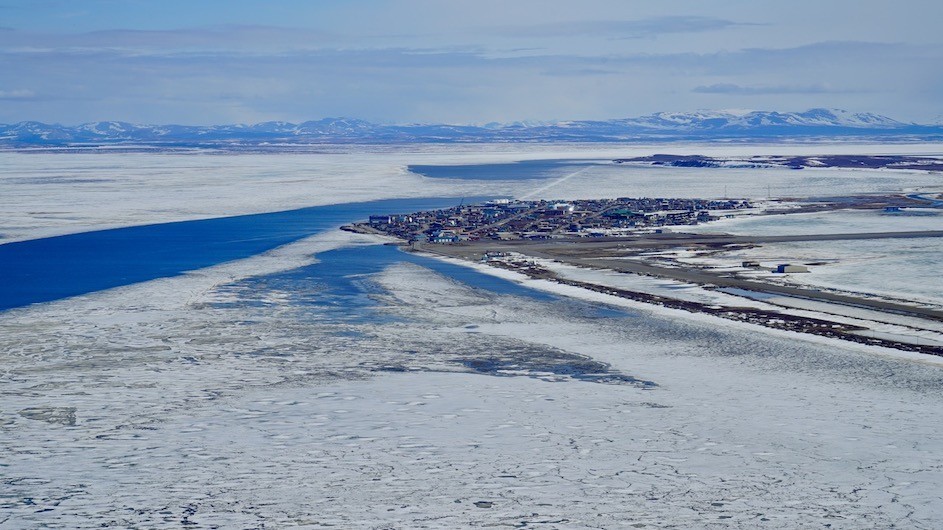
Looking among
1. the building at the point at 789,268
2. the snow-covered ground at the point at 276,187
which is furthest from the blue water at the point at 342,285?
the snow-covered ground at the point at 276,187

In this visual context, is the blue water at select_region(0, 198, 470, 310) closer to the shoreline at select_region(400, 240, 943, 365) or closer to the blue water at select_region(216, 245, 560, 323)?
the blue water at select_region(216, 245, 560, 323)

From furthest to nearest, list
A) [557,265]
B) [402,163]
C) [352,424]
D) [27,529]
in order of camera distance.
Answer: [402,163] < [557,265] < [352,424] < [27,529]

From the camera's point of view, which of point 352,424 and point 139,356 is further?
point 139,356

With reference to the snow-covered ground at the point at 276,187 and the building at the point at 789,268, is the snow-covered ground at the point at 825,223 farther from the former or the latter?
the snow-covered ground at the point at 276,187

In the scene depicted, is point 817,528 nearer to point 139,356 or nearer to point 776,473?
point 776,473

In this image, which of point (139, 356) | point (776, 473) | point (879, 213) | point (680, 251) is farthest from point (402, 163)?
point (776, 473)

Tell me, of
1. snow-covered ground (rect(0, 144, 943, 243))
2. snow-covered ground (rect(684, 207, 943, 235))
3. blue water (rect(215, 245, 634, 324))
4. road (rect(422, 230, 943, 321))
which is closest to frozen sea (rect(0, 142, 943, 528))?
blue water (rect(215, 245, 634, 324))
